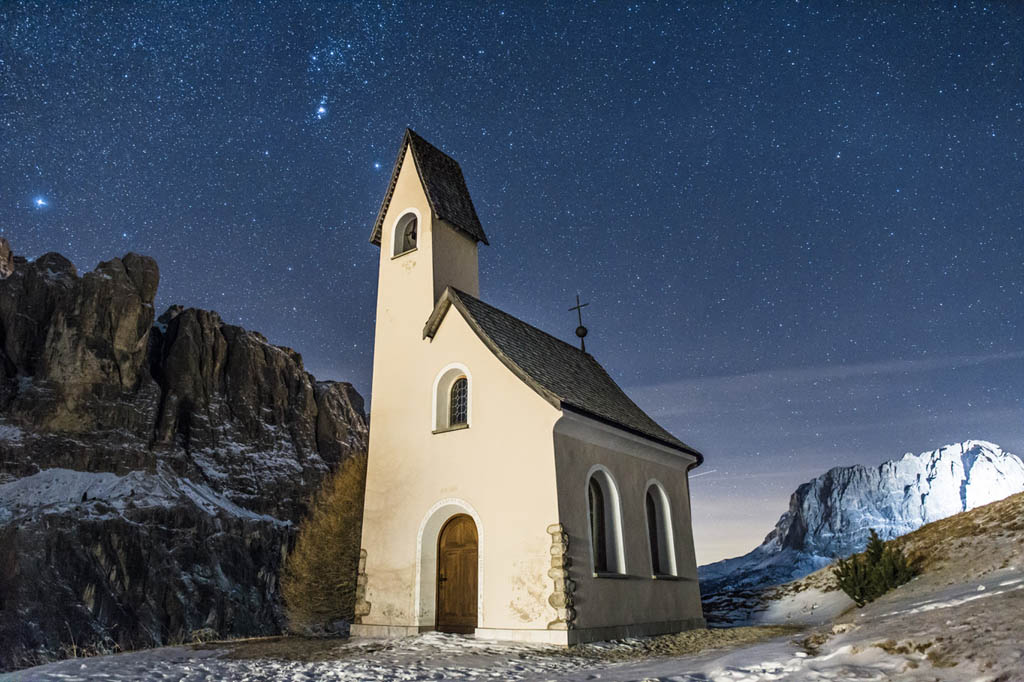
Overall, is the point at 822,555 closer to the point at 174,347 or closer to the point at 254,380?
the point at 254,380

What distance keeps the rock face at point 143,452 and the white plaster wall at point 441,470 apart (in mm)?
103872

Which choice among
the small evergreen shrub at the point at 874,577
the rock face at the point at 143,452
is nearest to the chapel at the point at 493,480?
the small evergreen shrub at the point at 874,577

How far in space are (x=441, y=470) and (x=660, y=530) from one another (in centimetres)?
696

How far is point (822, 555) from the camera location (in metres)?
88.8

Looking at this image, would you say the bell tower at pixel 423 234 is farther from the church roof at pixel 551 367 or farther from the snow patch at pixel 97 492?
the snow patch at pixel 97 492

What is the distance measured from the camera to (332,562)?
3234cm

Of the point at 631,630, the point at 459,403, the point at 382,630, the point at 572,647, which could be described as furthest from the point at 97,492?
the point at 572,647

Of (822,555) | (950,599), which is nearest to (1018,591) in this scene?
(950,599)

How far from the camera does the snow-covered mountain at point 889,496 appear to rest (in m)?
97.3

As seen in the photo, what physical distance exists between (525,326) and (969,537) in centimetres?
1293

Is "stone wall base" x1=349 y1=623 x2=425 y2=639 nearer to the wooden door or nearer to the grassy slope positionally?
the wooden door

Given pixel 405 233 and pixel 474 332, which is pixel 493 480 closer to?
pixel 474 332

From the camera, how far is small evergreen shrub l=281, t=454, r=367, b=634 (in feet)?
105

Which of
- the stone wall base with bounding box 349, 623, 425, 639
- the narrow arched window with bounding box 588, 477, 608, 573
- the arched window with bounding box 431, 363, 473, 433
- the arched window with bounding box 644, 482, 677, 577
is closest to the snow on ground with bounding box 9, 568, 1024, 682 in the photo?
the stone wall base with bounding box 349, 623, 425, 639
